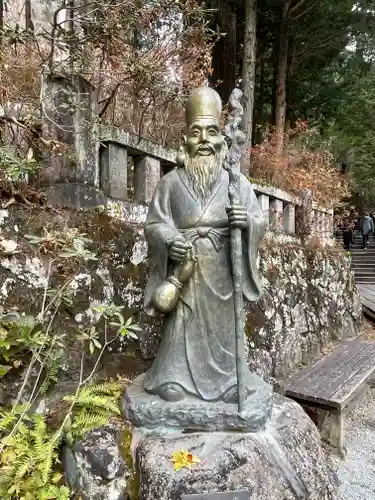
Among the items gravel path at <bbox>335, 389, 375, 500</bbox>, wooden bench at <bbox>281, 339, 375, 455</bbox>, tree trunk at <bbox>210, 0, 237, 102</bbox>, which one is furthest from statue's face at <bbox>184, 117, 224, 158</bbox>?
tree trunk at <bbox>210, 0, 237, 102</bbox>

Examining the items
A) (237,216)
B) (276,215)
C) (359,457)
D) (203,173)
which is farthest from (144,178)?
(359,457)

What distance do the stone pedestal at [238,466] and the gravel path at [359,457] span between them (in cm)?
135

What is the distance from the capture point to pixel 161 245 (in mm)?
2717

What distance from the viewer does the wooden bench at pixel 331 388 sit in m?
4.44

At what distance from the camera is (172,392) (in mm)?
2682

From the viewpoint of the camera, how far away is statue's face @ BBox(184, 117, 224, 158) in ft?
9.09

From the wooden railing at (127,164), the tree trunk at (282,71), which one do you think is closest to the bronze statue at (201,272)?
the wooden railing at (127,164)

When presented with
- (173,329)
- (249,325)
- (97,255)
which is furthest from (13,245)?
(249,325)

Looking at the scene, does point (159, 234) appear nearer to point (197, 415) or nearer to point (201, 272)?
point (201, 272)

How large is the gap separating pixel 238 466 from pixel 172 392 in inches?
21.6

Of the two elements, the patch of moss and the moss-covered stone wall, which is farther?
the moss-covered stone wall

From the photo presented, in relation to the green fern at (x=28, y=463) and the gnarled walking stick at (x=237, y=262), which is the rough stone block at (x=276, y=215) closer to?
the gnarled walking stick at (x=237, y=262)

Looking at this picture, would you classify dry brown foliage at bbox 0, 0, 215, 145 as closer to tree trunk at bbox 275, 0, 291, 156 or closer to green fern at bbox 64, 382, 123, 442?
green fern at bbox 64, 382, 123, 442

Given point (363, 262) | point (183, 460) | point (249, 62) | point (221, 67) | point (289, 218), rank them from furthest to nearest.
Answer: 1. point (363, 262)
2. point (221, 67)
3. point (249, 62)
4. point (289, 218)
5. point (183, 460)
